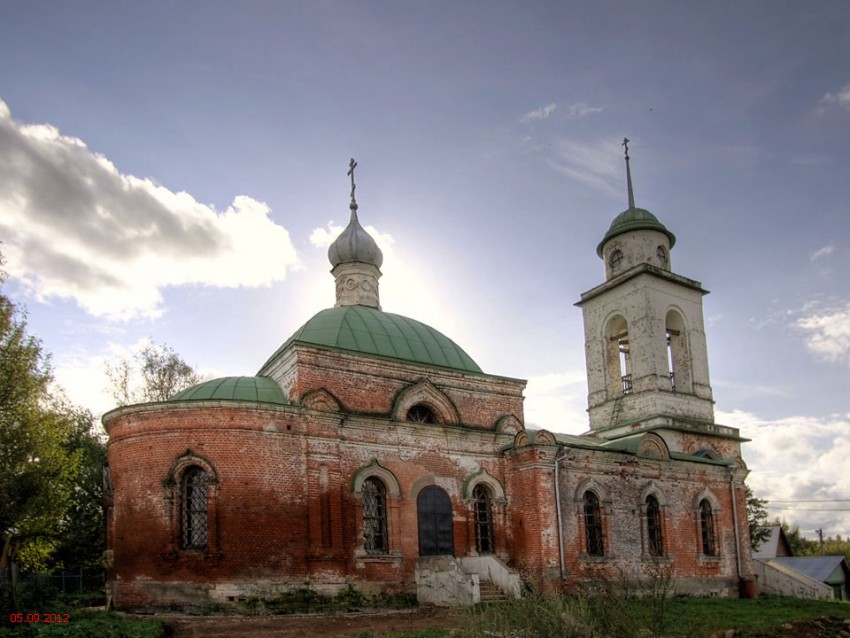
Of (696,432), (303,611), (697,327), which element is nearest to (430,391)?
(303,611)

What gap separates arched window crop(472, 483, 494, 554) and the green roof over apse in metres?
3.35

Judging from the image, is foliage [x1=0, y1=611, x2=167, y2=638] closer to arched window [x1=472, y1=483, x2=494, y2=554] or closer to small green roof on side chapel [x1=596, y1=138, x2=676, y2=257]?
arched window [x1=472, y1=483, x2=494, y2=554]

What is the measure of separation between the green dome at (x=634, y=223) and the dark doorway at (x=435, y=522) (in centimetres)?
1460

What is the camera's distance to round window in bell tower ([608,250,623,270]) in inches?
1144

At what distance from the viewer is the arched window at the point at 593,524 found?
788 inches

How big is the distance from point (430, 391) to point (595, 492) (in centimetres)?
523

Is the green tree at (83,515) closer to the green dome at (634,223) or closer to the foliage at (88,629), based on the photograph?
the foliage at (88,629)

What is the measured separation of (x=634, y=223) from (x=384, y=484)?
16000mm

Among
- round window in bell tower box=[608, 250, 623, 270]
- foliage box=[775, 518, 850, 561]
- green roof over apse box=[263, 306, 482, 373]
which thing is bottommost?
foliage box=[775, 518, 850, 561]

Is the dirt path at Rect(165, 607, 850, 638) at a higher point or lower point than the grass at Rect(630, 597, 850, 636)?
higher

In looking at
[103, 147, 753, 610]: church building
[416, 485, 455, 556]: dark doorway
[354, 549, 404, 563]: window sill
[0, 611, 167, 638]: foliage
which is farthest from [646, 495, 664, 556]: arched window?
[0, 611, 167, 638]: foliage

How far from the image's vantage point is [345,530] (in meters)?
16.8

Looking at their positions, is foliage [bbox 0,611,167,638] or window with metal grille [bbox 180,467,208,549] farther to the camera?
window with metal grille [bbox 180,467,208,549]

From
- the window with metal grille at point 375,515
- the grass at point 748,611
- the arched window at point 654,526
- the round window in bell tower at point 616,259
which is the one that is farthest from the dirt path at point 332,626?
the round window in bell tower at point 616,259
